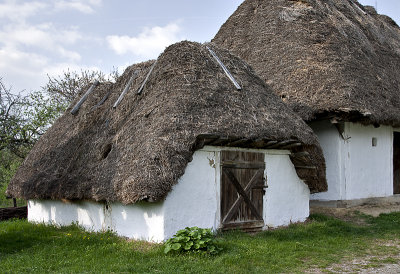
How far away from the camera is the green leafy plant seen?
24.4 feet

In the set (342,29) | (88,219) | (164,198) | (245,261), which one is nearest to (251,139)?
(164,198)

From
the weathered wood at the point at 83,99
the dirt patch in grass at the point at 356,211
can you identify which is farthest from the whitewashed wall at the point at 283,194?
the weathered wood at the point at 83,99

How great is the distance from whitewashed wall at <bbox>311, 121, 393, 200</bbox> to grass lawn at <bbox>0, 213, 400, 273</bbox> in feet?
8.18

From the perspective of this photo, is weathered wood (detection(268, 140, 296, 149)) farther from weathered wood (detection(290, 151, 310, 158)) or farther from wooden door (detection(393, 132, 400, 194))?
wooden door (detection(393, 132, 400, 194))

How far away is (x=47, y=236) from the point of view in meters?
9.60

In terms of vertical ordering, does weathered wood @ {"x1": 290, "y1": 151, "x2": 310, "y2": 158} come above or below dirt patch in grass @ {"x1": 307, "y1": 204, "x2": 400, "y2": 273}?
above

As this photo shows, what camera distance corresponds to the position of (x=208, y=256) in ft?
23.9

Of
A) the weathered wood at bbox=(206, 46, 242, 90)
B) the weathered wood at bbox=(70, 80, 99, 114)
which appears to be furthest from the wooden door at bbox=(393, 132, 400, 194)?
the weathered wood at bbox=(70, 80, 99, 114)

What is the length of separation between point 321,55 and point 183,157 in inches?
301

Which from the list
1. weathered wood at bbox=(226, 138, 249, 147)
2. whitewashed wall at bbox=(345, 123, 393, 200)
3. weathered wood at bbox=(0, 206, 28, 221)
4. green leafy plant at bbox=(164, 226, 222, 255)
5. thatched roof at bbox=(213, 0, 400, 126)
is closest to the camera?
green leafy plant at bbox=(164, 226, 222, 255)

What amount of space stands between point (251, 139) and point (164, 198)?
90.1 inches

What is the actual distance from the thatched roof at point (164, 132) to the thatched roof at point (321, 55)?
8.48ft

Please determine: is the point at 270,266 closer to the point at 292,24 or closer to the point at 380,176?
the point at 380,176

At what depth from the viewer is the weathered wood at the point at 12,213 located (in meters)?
13.9
